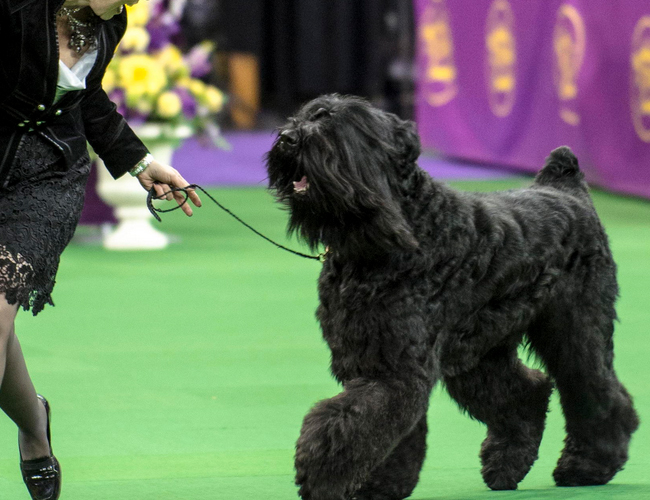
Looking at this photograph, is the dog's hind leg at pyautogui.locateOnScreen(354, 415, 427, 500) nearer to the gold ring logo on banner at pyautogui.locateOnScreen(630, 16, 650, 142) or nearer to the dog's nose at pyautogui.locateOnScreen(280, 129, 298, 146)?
the dog's nose at pyautogui.locateOnScreen(280, 129, 298, 146)

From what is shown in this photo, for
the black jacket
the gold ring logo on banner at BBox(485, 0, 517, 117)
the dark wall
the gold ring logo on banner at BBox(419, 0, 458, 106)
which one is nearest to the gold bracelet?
the black jacket

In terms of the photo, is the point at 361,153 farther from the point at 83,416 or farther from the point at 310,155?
the point at 83,416

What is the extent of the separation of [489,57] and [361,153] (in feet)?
31.5

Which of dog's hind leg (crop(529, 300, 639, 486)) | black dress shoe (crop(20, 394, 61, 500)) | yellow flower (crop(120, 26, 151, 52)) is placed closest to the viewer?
black dress shoe (crop(20, 394, 61, 500))

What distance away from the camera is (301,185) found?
101 inches

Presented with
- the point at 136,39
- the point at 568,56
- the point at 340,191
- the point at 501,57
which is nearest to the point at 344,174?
the point at 340,191

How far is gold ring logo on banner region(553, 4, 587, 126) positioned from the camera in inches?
395

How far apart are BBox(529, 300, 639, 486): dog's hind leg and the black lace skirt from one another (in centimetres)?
129

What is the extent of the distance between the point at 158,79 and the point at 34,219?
4.96 meters

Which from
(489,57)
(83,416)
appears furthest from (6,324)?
(489,57)

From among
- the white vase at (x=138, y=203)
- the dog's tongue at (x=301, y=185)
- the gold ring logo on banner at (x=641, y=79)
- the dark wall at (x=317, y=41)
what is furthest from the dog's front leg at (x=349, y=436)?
the dark wall at (x=317, y=41)

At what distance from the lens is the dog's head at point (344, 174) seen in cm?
253

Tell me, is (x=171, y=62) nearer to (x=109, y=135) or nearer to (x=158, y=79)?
(x=158, y=79)

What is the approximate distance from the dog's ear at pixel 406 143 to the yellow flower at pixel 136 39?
5176 mm
